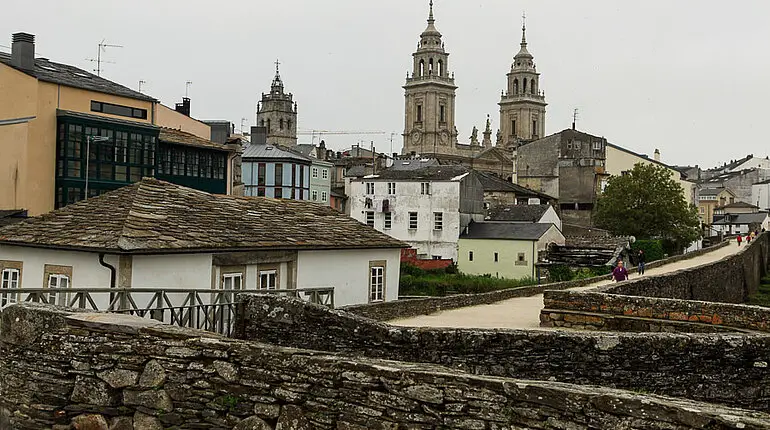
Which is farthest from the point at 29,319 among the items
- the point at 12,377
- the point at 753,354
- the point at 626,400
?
the point at 753,354

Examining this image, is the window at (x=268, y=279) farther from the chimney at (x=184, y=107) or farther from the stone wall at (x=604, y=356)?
the chimney at (x=184, y=107)

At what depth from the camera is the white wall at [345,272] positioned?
1888 centimetres

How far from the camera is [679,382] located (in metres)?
8.32

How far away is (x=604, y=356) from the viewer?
27.3ft

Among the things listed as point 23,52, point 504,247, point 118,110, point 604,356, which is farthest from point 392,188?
point 604,356

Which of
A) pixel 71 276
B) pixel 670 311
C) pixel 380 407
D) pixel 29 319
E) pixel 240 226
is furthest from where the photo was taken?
pixel 240 226

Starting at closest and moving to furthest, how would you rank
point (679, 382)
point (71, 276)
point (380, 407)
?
1. point (380, 407)
2. point (679, 382)
3. point (71, 276)

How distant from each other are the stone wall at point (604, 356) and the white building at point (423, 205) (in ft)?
170

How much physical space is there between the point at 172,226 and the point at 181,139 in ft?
78.2

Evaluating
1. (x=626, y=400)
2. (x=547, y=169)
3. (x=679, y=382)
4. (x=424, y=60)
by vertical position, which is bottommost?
(x=679, y=382)

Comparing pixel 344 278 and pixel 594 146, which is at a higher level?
pixel 594 146

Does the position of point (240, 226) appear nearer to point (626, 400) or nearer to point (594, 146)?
point (626, 400)

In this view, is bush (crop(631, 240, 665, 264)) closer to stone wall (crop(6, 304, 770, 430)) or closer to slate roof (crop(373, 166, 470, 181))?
slate roof (crop(373, 166, 470, 181))

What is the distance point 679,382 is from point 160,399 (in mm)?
5313
